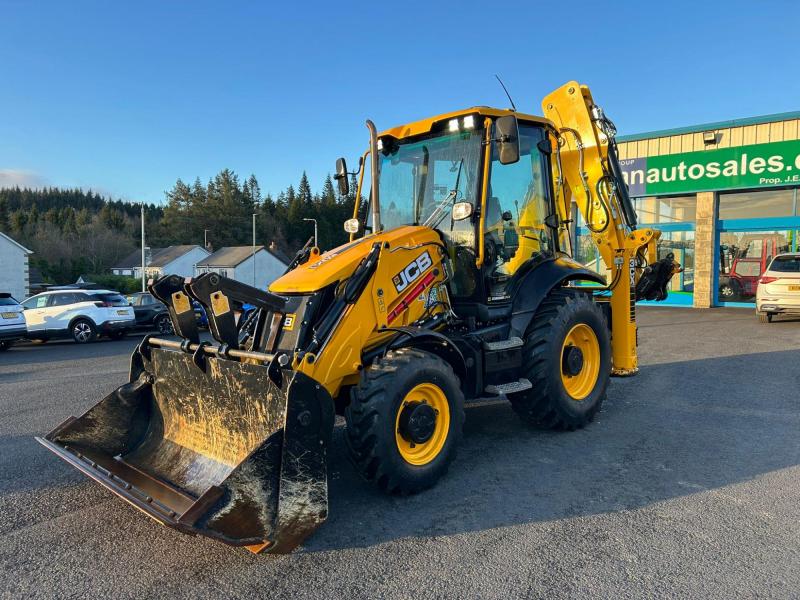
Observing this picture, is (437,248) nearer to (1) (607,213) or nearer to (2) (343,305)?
(2) (343,305)

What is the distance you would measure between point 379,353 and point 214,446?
1348 millimetres

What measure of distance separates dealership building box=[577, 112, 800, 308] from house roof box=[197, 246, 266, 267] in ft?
152

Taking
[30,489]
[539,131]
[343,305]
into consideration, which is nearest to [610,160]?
[539,131]

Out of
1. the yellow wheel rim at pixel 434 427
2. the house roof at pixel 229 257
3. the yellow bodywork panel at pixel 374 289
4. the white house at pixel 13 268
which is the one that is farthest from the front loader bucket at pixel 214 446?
the house roof at pixel 229 257

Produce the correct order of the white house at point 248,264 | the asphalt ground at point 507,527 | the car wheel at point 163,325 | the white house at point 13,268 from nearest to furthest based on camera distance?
the asphalt ground at point 507,527, the car wheel at point 163,325, the white house at point 13,268, the white house at point 248,264

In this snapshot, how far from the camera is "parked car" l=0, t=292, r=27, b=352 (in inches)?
545

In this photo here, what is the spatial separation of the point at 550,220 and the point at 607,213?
4.77 feet

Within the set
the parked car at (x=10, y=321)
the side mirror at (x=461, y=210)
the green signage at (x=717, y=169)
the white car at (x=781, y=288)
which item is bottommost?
the parked car at (x=10, y=321)

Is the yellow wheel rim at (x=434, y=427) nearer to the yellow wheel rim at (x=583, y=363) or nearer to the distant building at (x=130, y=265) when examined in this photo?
the yellow wheel rim at (x=583, y=363)

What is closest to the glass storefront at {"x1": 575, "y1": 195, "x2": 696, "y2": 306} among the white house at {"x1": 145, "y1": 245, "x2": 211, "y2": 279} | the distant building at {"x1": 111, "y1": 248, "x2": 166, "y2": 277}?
the white house at {"x1": 145, "y1": 245, "x2": 211, "y2": 279}

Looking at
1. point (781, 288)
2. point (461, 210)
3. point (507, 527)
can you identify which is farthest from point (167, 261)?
point (507, 527)

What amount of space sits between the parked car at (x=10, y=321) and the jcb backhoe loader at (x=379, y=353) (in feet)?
37.2

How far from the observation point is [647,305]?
21.6 meters

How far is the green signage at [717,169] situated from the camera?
17688mm
